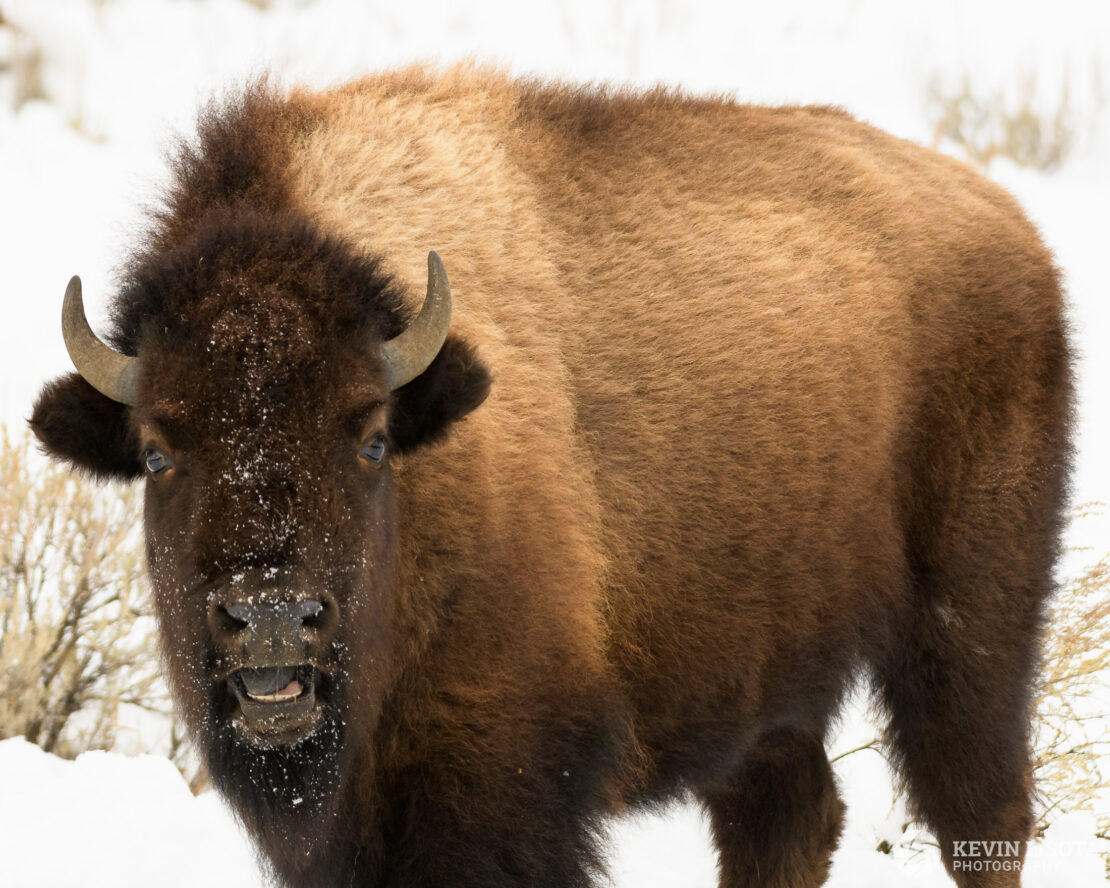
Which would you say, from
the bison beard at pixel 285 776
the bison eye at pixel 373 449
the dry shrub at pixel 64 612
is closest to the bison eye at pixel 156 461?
the bison eye at pixel 373 449

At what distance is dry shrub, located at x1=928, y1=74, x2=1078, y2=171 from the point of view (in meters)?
17.1

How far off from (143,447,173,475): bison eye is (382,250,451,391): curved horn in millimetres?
578

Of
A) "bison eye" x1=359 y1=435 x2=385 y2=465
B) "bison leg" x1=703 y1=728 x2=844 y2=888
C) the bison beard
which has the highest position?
"bison eye" x1=359 y1=435 x2=385 y2=465

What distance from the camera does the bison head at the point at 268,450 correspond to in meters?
3.23

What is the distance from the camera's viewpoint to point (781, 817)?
5750 mm

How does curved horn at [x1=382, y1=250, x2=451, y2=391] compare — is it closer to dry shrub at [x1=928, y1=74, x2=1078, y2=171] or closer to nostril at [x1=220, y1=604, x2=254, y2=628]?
nostril at [x1=220, y1=604, x2=254, y2=628]

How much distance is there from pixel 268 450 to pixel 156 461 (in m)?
0.37

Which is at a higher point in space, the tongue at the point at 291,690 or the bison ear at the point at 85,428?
the bison ear at the point at 85,428

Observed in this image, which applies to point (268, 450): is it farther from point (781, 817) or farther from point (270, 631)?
point (781, 817)

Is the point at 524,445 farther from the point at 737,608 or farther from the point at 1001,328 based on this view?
the point at 1001,328

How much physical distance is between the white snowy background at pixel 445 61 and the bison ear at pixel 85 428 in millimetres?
790

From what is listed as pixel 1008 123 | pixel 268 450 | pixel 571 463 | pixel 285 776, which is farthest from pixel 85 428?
pixel 1008 123

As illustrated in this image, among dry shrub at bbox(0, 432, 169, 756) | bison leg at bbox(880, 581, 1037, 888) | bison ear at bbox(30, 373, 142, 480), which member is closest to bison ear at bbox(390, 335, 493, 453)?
bison ear at bbox(30, 373, 142, 480)

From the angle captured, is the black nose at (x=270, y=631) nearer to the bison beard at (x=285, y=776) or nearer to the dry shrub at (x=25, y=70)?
the bison beard at (x=285, y=776)
